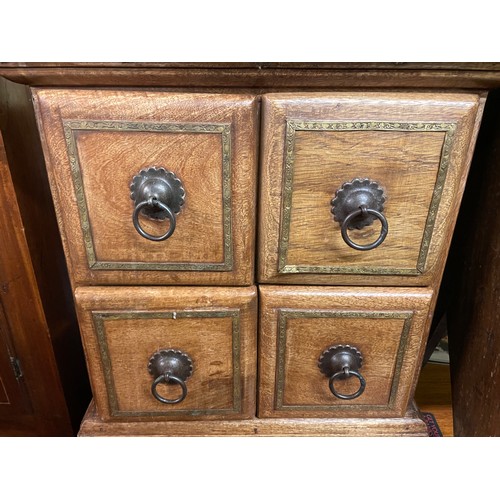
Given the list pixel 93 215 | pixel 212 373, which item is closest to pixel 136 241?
pixel 93 215

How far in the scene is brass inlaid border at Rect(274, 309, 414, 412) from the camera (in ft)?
1.89

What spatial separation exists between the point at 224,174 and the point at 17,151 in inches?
12.2

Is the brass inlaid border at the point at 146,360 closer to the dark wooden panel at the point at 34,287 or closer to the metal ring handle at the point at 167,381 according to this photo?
the metal ring handle at the point at 167,381

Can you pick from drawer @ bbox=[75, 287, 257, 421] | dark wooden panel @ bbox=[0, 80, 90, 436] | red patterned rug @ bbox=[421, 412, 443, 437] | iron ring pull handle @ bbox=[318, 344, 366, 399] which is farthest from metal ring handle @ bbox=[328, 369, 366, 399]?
dark wooden panel @ bbox=[0, 80, 90, 436]

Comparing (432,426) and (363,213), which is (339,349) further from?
(432,426)

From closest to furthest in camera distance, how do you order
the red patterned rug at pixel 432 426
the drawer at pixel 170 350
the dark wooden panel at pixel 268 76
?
the dark wooden panel at pixel 268 76
the drawer at pixel 170 350
the red patterned rug at pixel 432 426

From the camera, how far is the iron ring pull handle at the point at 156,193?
1.60 feet

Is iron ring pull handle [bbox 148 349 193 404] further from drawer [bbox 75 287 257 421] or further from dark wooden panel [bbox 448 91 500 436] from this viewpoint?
dark wooden panel [bbox 448 91 500 436]

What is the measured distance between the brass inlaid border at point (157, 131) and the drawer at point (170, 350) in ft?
0.12

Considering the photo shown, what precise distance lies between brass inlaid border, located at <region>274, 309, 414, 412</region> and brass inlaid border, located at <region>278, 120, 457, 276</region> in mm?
58

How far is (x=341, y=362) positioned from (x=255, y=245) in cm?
20

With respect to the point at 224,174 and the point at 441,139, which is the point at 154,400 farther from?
the point at 441,139

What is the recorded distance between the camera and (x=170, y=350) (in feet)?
1.98

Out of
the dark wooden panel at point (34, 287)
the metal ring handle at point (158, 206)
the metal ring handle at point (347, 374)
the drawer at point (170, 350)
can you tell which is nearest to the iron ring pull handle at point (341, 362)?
the metal ring handle at point (347, 374)
